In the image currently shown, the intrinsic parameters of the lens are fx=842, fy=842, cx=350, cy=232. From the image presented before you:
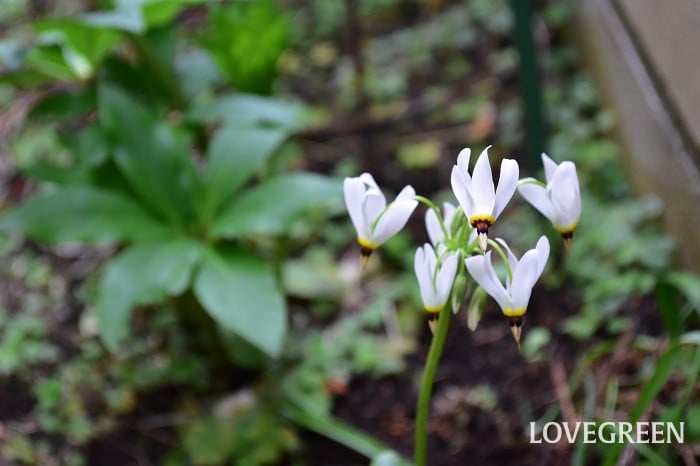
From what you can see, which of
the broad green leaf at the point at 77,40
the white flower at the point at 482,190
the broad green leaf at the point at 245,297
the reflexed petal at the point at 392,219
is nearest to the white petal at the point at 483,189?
the white flower at the point at 482,190

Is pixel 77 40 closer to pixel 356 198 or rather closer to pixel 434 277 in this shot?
pixel 356 198

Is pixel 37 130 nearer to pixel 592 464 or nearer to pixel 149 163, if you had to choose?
pixel 149 163

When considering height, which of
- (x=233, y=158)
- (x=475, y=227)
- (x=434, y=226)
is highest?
(x=475, y=227)

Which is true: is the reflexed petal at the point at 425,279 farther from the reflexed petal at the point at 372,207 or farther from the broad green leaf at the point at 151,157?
the broad green leaf at the point at 151,157

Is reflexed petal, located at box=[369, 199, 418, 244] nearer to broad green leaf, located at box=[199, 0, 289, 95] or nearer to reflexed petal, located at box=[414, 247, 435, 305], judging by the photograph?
reflexed petal, located at box=[414, 247, 435, 305]

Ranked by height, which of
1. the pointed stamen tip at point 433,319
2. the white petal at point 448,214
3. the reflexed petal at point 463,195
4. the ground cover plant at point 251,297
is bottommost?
the ground cover plant at point 251,297

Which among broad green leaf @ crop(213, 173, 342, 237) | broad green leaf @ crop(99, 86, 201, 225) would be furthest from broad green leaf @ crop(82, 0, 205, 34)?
broad green leaf @ crop(213, 173, 342, 237)

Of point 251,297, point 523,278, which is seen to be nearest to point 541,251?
point 523,278
